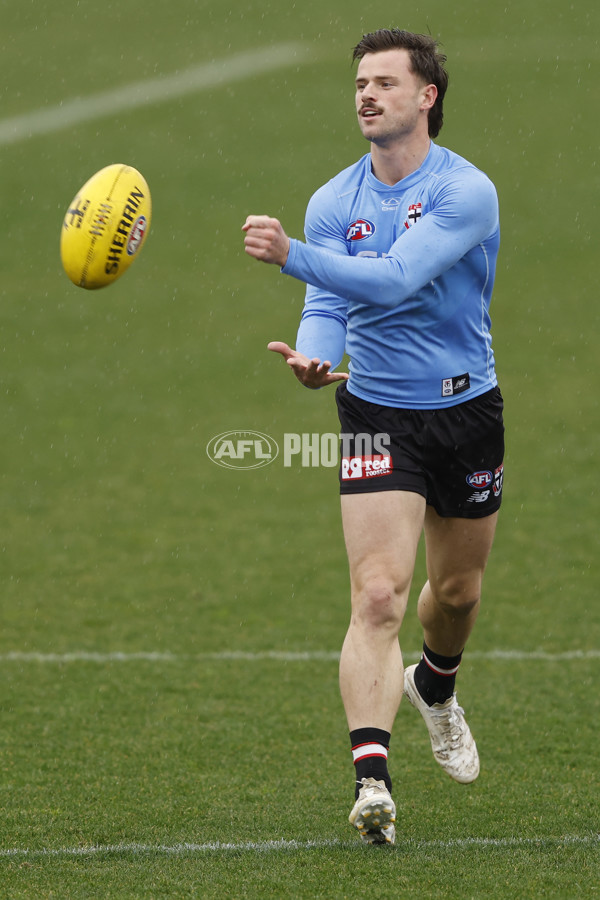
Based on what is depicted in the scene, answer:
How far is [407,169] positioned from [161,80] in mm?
19248

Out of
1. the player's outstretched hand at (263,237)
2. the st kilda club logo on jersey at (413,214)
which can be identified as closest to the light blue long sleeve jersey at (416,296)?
the st kilda club logo on jersey at (413,214)

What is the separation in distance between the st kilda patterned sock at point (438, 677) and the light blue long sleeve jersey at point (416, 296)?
122 centimetres

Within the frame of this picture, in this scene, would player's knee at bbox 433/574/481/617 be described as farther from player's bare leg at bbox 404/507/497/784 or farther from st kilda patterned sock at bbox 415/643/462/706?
st kilda patterned sock at bbox 415/643/462/706

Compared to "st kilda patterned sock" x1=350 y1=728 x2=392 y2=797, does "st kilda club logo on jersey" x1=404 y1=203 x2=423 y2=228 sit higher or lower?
higher

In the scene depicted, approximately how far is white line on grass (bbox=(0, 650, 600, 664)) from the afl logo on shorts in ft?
8.41

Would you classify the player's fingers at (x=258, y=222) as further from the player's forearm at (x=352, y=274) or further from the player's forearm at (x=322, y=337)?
the player's forearm at (x=322, y=337)

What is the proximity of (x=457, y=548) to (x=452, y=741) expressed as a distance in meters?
0.85

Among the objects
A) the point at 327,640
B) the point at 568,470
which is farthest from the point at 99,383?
the point at 327,640

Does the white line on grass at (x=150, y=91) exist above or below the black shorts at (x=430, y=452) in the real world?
above

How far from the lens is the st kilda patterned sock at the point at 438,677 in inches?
220

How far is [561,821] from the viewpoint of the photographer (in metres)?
4.95

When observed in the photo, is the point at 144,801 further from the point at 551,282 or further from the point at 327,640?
the point at 551,282

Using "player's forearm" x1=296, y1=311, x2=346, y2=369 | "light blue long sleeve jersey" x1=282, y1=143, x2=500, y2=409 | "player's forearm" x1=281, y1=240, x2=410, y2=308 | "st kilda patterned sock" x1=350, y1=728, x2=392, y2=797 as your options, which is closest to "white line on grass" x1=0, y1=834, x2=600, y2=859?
"st kilda patterned sock" x1=350, y1=728, x2=392, y2=797

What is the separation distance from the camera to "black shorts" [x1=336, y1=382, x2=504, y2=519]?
190 inches
